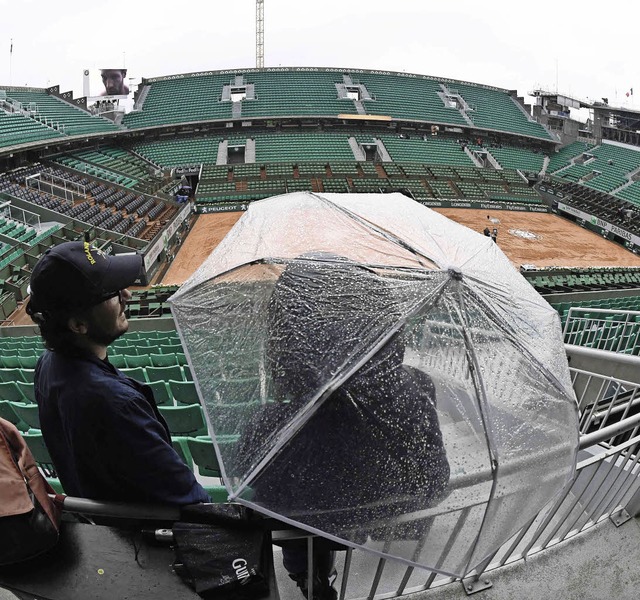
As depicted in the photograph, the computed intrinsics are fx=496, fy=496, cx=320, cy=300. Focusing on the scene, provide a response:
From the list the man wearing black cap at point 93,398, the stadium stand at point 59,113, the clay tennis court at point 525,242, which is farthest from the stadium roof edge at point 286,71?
the man wearing black cap at point 93,398

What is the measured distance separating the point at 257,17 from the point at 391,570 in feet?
207

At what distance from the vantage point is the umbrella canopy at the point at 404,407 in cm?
179

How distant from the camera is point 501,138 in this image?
4209cm

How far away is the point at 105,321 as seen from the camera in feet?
6.34

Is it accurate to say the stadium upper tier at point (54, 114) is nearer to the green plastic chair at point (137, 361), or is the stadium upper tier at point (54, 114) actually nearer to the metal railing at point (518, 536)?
the green plastic chair at point (137, 361)

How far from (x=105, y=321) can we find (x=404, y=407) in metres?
1.21

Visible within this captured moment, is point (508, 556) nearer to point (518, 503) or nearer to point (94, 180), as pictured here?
point (518, 503)

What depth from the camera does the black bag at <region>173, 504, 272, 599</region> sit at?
1.68m

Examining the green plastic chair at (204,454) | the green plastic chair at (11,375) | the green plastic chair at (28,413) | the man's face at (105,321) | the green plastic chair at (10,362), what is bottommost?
the green plastic chair at (10,362)

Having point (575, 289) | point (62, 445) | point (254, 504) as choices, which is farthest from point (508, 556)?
point (575, 289)

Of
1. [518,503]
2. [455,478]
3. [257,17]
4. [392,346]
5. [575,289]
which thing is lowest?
[575,289]

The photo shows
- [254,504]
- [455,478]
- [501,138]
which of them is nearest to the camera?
[254,504]

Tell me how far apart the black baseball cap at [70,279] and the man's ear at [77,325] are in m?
0.05

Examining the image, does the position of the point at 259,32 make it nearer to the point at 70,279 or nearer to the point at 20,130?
the point at 20,130
